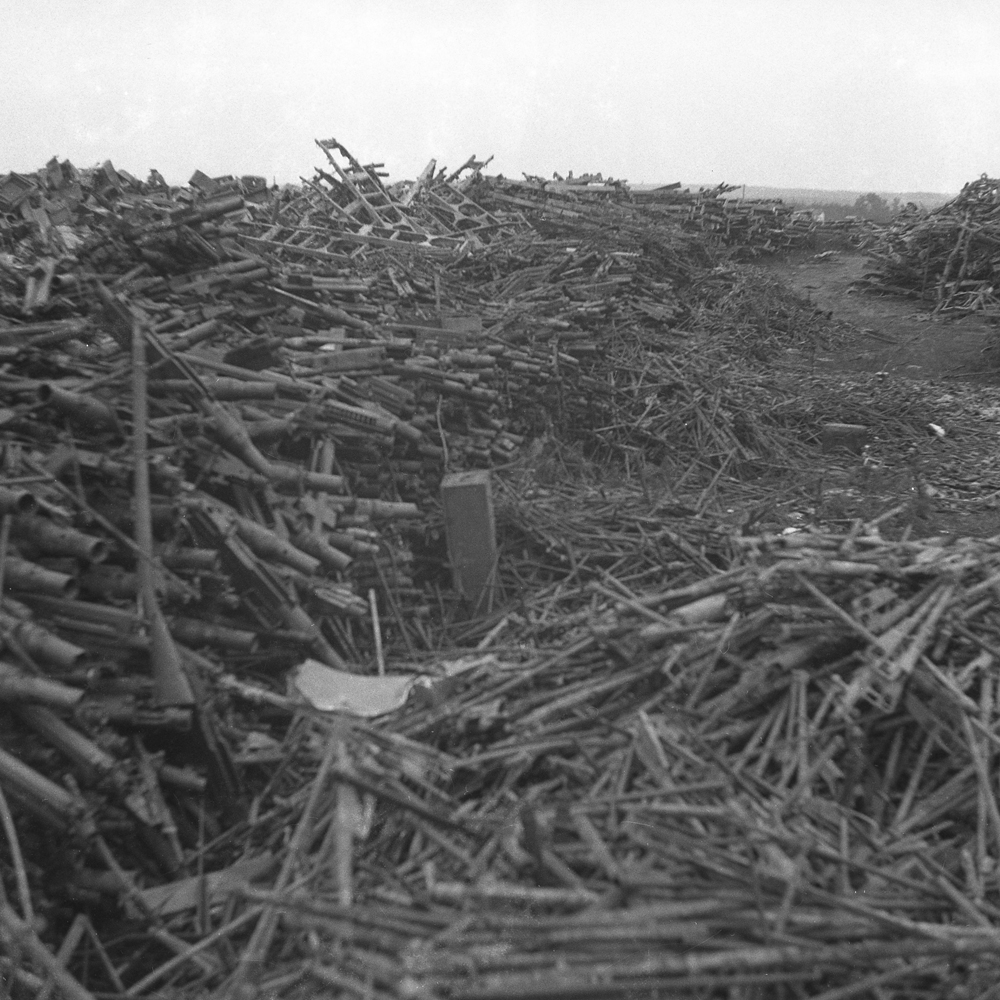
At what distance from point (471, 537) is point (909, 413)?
6.27 meters

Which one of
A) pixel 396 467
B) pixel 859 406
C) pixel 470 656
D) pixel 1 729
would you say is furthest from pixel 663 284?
pixel 1 729

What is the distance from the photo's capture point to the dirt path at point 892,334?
41.3ft

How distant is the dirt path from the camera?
12.6 m

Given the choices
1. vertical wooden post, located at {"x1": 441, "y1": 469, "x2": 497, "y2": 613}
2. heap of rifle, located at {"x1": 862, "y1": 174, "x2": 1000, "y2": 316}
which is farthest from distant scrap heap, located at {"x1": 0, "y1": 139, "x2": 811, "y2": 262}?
vertical wooden post, located at {"x1": 441, "y1": 469, "x2": 497, "y2": 613}

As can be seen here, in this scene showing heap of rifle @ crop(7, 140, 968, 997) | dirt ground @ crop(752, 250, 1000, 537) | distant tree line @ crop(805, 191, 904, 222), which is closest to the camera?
heap of rifle @ crop(7, 140, 968, 997)

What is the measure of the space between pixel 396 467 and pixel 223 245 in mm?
2998

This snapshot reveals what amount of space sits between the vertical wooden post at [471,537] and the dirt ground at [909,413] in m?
2.57

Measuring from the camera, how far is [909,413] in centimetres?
1041

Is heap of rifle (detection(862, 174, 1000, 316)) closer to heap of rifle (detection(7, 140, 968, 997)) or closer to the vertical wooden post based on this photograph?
heap of rifle (detection(7, 140, 968, 997))

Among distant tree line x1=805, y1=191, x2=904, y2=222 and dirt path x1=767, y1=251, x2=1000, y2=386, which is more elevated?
distant tree line x1=805, y1=191, x2=904, y2=222

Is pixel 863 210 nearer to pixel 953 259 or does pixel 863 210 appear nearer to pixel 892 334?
pixel 953 259

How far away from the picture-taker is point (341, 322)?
8.44 m

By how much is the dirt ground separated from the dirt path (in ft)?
0.05

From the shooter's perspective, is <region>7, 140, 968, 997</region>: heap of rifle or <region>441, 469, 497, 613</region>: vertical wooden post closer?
<region>7, 140, 968, 997</region>: heap of rifle
